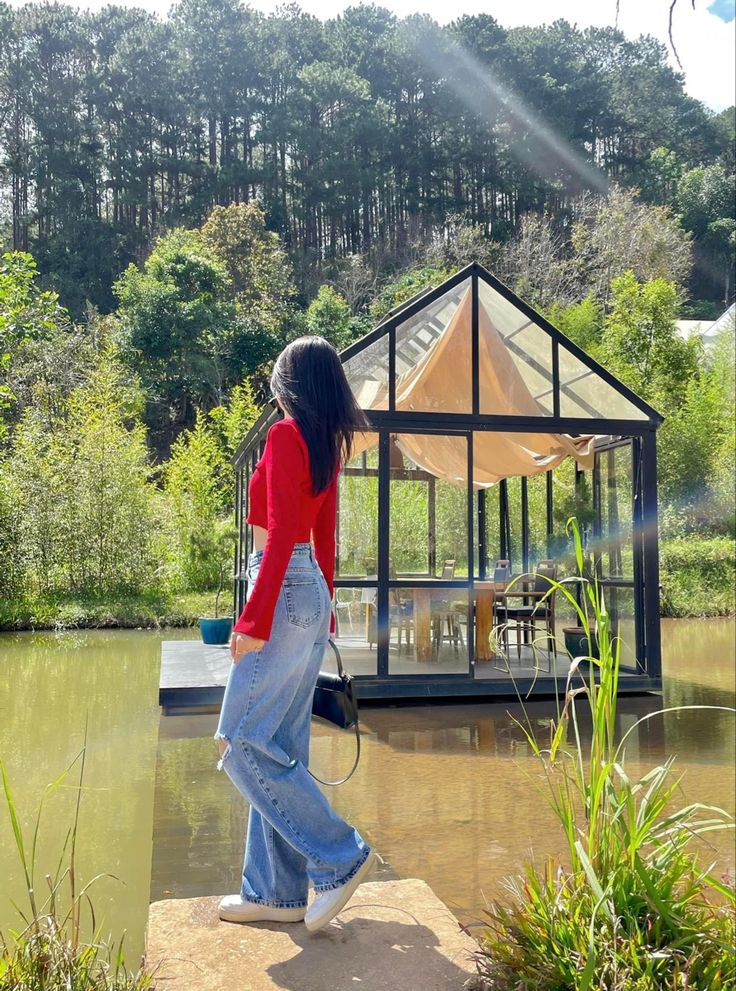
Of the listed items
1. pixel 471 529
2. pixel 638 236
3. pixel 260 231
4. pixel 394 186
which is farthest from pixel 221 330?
pixel 471 529

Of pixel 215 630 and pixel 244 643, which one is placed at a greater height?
pixel 244 643

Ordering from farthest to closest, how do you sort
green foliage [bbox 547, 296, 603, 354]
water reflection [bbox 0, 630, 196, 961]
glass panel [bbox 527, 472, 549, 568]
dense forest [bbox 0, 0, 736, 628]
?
dense forest [bbox 0, 0, 736, 628], green foliage [bbox 547, 296, 603, 354], glass panel [bbox 527, 472, 549, 568], water reflection [bbox 0, 630, 196, 961]

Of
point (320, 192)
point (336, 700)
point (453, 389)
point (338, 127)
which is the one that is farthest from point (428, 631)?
point (338, 127)

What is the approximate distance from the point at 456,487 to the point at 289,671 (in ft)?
17.6

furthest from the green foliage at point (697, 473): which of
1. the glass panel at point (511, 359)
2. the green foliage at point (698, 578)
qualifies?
the glass panel at point (511, 359)

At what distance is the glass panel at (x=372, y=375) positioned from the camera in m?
7.38

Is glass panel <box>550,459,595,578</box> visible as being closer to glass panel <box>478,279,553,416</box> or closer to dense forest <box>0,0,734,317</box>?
glass panel <box>478,279,553,416</box>

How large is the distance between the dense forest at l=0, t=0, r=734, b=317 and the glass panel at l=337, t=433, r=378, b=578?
2902cm

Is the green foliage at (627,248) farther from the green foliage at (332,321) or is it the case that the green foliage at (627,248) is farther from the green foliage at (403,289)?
the green foliage at (332,321)

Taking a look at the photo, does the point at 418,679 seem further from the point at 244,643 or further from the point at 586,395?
the point at 244,643

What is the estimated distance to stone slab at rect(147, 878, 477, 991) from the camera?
206 centimetres

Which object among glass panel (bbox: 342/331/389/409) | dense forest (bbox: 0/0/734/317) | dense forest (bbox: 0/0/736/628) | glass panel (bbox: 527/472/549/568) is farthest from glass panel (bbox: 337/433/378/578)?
dense forest (bbox: 0/0/734/317)

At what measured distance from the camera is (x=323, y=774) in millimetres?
4781

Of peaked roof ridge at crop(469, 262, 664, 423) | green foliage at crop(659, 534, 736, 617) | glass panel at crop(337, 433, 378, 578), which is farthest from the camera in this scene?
green foliage at crop(659, 534, 736, 617)
